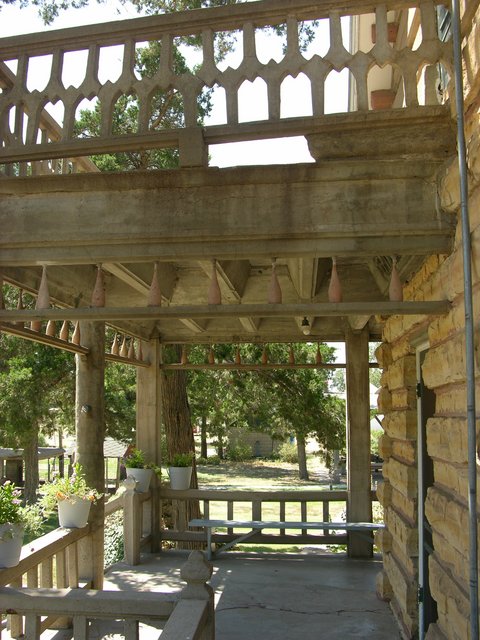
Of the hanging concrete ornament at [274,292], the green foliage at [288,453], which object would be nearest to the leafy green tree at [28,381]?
the hanging concrete ornament at [274,292]

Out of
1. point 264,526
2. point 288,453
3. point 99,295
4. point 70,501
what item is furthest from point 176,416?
point 288,453

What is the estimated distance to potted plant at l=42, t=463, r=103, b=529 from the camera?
5855mm

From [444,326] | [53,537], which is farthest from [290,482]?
[444,326]

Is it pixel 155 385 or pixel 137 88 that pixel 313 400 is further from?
pixel 137 88

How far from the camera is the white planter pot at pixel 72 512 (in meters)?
5.84

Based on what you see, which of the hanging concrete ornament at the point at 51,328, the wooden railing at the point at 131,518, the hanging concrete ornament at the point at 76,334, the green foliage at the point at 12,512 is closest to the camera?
the green foliage at the point at 12,512

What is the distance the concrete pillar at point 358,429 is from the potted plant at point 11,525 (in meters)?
5.32

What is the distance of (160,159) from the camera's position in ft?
40.8

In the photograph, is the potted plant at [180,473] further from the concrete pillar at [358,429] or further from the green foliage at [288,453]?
the green foliage at [288,453]

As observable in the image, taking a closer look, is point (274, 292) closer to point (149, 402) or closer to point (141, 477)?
point (141, 477)

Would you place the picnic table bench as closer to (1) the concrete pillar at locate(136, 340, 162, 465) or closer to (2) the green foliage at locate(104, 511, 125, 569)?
(2) the green foliage at locate(104, 511, 125, 569)

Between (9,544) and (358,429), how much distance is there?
5.68 metres

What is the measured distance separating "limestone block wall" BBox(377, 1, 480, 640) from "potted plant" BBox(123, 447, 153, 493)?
4411 millimetres

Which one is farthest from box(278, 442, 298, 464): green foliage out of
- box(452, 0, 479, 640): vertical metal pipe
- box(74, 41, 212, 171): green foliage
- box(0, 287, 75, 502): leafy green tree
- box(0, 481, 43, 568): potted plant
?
box(452, 0, 479, 640): vertical metal pipe
